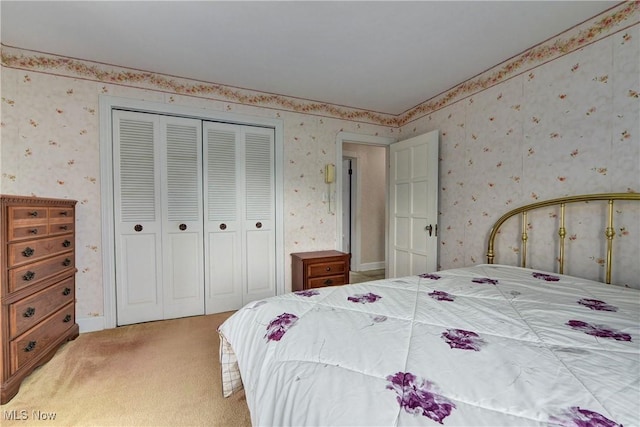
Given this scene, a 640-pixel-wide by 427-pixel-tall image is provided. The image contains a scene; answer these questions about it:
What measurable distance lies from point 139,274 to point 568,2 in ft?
12.4

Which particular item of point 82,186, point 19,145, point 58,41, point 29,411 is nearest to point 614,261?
point 29,411

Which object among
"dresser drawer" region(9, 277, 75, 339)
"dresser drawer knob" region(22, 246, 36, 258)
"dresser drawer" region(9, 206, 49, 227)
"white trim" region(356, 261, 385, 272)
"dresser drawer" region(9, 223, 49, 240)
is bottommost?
"white trim" region(356, 261, 385, 272)

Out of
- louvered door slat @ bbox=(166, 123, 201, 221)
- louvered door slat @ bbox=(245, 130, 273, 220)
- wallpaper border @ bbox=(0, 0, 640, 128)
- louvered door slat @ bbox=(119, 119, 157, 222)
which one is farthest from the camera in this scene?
louvered door slat @ bbox=(245, 130, 273, 220)

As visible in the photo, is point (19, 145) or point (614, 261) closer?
point (614, 261)

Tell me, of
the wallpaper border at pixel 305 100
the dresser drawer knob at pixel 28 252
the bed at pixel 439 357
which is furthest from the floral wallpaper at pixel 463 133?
the bed at pixel 439 357

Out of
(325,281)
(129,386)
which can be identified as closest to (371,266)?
(325,281)

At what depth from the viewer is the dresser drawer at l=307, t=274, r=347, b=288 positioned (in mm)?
2884

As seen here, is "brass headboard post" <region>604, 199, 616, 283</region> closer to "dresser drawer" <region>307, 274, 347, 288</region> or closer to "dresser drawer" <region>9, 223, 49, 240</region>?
"dresser drawer" <region>307, 274, 347, 288</region>

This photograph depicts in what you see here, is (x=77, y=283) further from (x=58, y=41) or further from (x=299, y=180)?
(x=299, y=180)

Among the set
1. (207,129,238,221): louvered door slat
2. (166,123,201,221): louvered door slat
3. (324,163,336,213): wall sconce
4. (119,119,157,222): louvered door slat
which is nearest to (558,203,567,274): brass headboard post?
(324,163,336,213): wall sconce

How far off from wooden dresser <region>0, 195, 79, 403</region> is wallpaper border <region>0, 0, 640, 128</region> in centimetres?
114

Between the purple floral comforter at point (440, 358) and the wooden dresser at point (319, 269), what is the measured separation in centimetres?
144

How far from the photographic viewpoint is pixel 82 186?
238 cm

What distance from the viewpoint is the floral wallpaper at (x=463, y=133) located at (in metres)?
1.73
